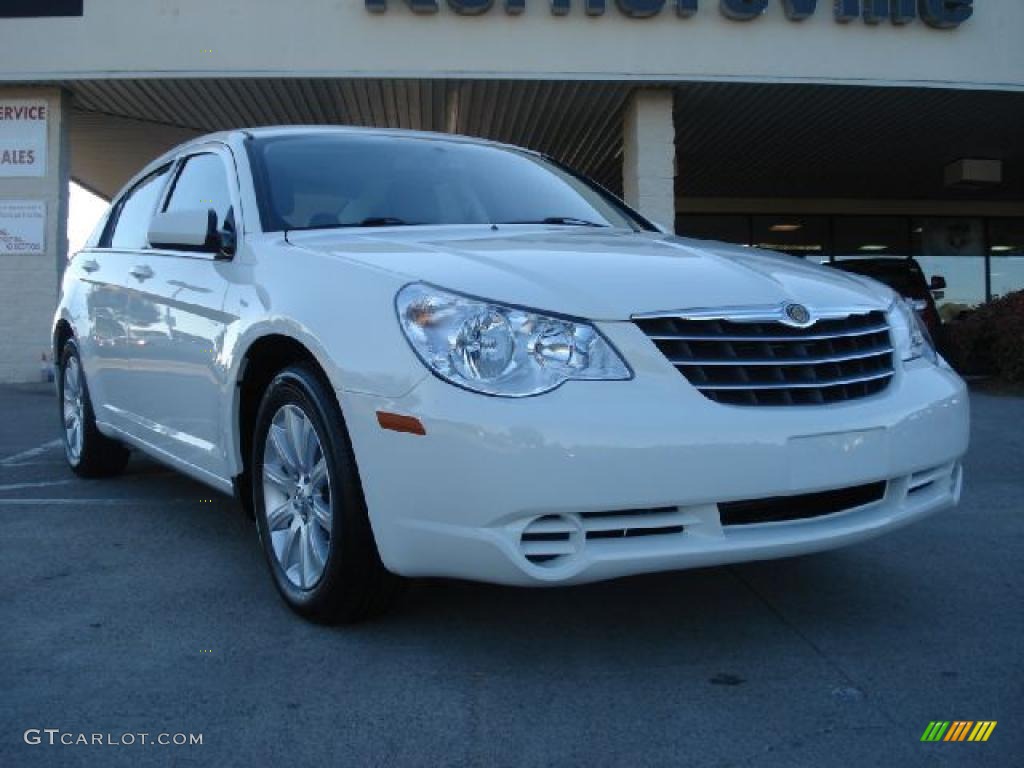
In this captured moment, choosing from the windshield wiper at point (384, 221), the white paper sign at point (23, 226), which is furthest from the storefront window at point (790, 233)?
the windshield wiper at point (384, 221)

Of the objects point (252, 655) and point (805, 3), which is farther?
point (805, 3)

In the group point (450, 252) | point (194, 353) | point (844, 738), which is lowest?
point (844, 738)

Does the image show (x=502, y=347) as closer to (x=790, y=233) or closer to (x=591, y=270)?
(x=591, y=270)

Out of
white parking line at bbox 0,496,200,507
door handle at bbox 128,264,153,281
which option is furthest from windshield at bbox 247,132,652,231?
white parking line at bbox 0,496,200,507

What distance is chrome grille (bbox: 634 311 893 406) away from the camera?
2664 millimetres

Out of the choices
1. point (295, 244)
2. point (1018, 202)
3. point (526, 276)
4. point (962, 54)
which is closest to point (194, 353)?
point (295, 244)

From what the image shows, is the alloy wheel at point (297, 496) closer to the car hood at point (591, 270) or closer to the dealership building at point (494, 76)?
the car hood at point (591, 270)

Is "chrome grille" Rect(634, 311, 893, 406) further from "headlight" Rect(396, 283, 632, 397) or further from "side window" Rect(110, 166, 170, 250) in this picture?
"side window" Rect(110, 166, 170, 250)

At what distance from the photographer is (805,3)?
10742mm

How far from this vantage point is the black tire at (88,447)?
527 centimetres

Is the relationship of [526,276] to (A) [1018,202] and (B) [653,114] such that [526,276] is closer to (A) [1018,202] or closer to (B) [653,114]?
(B) [653,114]

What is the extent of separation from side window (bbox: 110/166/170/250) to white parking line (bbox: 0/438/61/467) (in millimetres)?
1825

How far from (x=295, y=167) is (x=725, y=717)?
2539 millimetres

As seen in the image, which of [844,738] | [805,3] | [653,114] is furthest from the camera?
[653,114]
